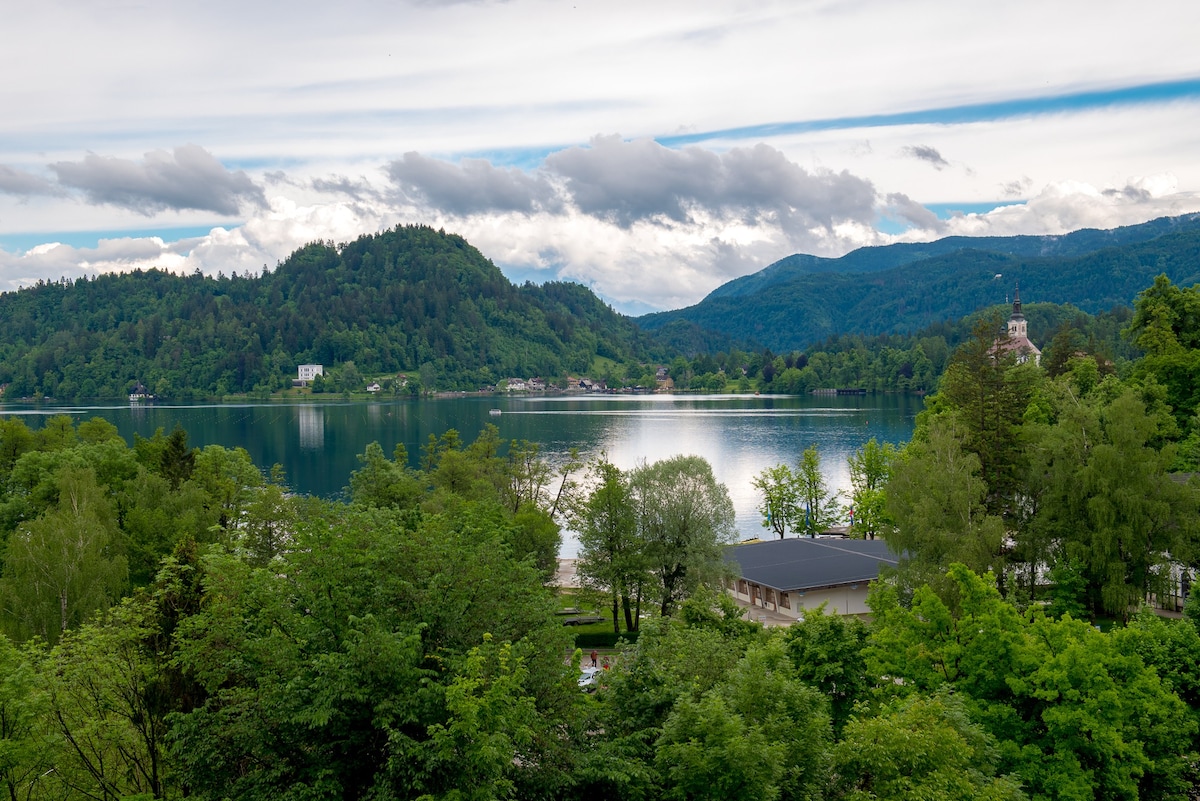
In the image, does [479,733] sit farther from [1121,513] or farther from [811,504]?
[811,504]

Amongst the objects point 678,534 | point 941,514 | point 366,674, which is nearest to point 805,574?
point 678,534

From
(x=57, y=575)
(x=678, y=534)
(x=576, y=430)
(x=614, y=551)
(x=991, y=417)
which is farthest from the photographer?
(x=576, y=430)

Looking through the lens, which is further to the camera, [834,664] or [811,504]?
[811,504]

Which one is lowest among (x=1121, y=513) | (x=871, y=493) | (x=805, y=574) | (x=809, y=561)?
(x=805, y=574)

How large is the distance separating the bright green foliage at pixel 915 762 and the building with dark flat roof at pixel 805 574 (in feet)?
67.6

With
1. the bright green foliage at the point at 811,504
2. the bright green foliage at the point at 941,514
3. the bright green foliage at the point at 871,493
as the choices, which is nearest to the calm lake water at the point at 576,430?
the bright green foliage at the point at 811,504

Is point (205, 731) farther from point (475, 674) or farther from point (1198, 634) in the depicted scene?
point (1198, 634)

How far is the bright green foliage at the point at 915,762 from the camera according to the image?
14.2 metres

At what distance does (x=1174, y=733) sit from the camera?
18672mm

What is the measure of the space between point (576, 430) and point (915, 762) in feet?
367

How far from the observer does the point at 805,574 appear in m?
39.8

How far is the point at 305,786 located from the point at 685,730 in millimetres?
6542

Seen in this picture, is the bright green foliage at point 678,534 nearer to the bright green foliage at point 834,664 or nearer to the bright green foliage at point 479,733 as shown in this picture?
the bright green foliage at point 834,664

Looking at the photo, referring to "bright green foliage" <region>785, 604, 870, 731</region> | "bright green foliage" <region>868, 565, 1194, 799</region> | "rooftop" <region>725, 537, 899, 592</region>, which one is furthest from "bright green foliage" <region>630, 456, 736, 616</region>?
"bright green foliage" <region>868, 565, 1194, 799</region>
